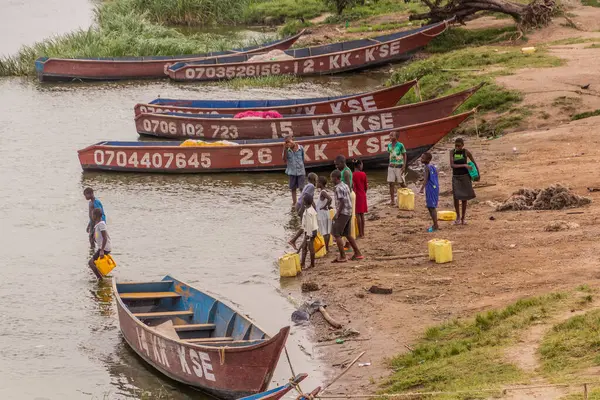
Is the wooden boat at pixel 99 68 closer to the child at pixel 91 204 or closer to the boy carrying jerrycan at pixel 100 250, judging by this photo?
the child at pixel 91 204

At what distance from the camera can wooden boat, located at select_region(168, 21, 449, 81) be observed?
38156mm

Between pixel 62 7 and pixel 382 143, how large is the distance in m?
47.8

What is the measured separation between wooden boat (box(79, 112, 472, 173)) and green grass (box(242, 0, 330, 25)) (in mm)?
26403

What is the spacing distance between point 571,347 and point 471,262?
4.77 m

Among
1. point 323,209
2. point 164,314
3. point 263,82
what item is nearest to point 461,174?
point 323,209

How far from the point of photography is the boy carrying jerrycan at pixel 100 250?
1753 cm

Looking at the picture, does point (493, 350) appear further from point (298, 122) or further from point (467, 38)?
point (467, 38)

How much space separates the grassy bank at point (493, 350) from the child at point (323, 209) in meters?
3.95

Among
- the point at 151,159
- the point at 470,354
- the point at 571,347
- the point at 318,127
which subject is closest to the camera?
the point at 571,347

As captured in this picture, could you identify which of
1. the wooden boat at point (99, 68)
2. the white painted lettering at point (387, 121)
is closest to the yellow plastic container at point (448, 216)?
the white painted lettering at point (387, 121)

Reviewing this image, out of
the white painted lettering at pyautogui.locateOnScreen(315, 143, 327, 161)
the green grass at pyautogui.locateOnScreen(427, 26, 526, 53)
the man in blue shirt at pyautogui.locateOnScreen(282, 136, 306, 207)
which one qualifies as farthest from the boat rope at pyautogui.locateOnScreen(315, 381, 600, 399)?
the green grass at pyautogui.locateOnScreen(427, 26, 526, 53)

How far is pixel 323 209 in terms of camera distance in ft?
55.7

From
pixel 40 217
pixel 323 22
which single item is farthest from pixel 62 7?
pixel 40 217

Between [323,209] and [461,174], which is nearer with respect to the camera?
[323,209]
